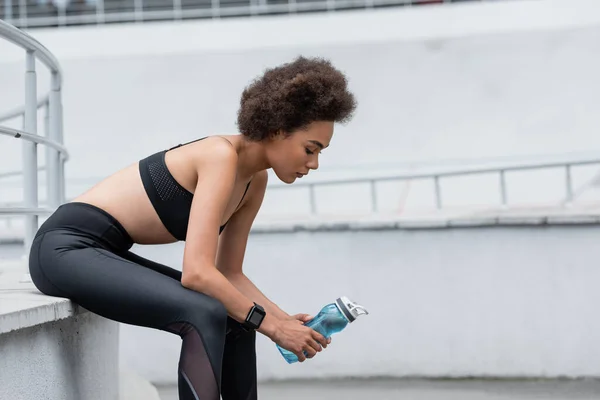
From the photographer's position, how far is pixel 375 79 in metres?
12.3

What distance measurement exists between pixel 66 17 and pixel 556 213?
391 inches

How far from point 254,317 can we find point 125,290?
35 centimetres

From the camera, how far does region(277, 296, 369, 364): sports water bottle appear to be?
2475mm

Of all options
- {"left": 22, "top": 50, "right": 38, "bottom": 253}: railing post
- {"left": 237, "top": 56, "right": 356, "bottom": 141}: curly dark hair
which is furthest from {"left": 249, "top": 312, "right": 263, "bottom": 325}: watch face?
{"left": 22, "top": 50, "right": 38, "bottom": 253}: railing post

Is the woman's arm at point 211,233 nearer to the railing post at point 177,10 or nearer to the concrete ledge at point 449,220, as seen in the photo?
the concrete ledge at point 449,220

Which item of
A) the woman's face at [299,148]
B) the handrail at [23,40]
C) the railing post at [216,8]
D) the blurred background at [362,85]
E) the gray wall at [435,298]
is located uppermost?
the railing post at [216,8]

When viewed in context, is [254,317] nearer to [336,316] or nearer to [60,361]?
[336,316]

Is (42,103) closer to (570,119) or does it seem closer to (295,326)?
(295,326)

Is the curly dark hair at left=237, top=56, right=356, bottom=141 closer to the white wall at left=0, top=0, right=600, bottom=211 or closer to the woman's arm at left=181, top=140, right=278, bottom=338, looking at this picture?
the woman's arm at left=181, top=140, right=278, bottom=338

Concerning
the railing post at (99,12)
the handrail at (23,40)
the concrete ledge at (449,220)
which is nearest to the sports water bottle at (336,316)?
the handrail at (23,40)

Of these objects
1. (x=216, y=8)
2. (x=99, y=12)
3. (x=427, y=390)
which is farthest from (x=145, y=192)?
(x=99, y=12)

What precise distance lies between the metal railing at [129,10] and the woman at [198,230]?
1105cm

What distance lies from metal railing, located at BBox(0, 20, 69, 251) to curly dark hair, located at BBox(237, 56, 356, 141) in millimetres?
907

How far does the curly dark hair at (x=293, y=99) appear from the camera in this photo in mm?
2383
